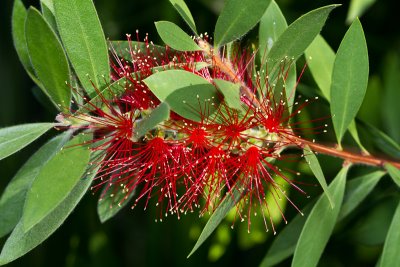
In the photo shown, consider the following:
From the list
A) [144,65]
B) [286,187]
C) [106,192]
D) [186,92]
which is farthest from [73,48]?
[286,187]

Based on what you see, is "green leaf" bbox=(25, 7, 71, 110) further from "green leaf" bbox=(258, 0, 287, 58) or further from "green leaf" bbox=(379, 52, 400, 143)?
"green leaf" bbox=(379, 52, 400, 143)

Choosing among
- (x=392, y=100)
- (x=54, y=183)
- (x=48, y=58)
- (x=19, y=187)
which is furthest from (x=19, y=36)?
(x=392, y=100)

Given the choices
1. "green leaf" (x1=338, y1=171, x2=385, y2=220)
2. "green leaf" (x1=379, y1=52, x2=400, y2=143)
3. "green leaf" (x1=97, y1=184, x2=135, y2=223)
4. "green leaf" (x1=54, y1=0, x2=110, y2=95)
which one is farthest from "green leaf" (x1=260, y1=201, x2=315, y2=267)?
"green leaf" (x1=379, y1=52, x2=400, y2=143)

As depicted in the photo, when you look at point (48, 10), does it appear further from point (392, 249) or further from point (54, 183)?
point (392, 249)

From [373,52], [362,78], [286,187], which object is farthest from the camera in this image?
[373,52]

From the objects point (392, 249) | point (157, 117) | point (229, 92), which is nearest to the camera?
point (157, 117)

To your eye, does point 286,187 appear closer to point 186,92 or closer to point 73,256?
point 73,256

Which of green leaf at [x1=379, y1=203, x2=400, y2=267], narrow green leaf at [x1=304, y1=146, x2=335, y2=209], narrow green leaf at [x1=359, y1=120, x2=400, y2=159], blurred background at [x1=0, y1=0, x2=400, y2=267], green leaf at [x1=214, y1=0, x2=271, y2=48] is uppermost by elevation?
Result: green leaf at [x1=214, y1=0, x2=271, y2=48]
